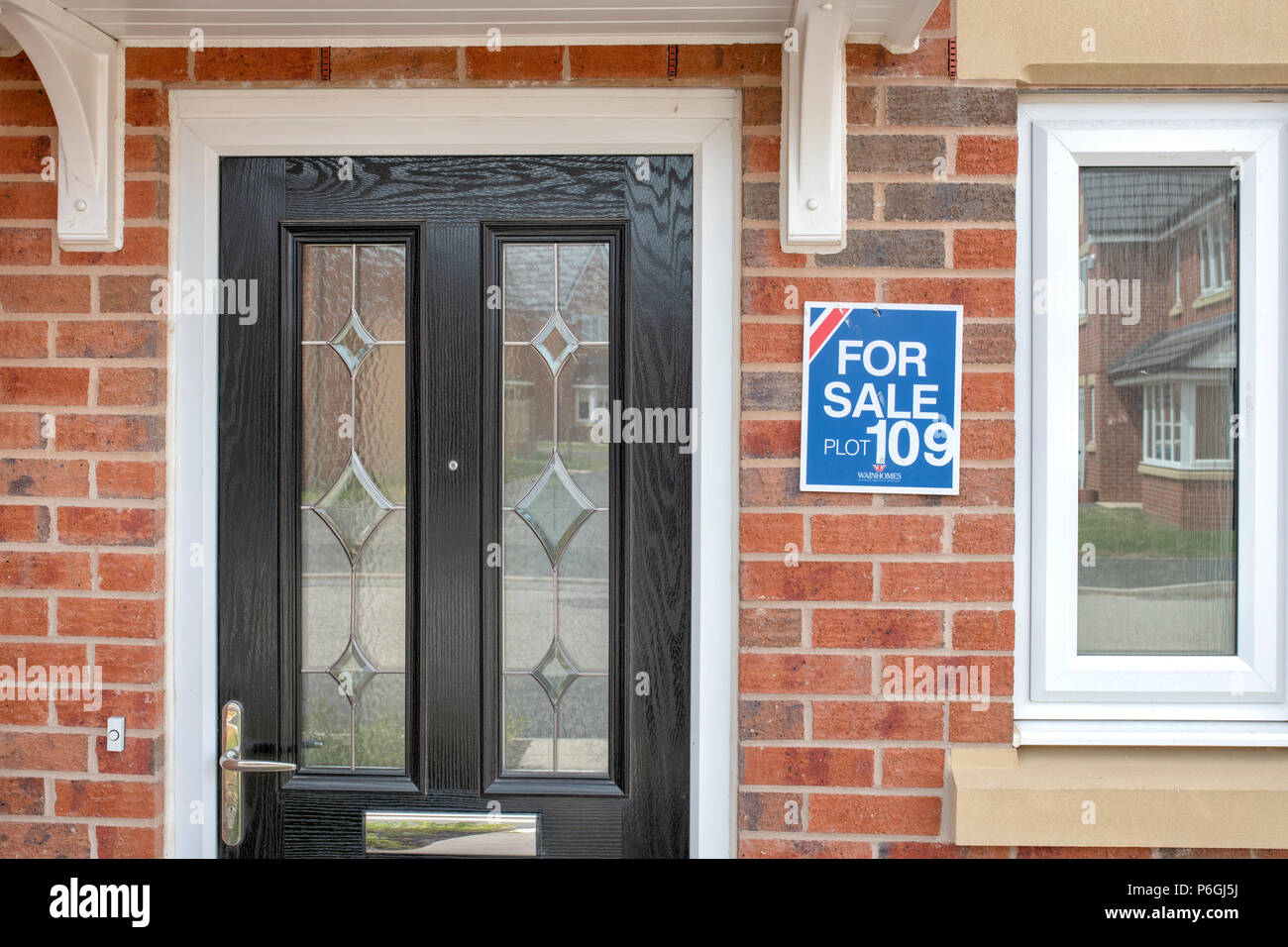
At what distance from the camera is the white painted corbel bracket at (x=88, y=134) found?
1.96m

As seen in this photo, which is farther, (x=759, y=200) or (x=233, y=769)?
(x=233, y=769)

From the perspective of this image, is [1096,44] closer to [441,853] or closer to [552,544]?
[552,544]

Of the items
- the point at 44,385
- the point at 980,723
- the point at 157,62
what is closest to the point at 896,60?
the point at 980,723

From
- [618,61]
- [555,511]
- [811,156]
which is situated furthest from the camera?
[555,511]

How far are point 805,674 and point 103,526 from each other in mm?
1681

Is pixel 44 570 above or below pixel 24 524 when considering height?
below

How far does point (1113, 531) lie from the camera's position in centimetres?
209

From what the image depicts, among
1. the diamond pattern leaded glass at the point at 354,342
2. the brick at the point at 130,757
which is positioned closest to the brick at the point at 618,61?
the diamond pattern leaded glass at the point at 354,342

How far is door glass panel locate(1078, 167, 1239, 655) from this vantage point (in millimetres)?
2082

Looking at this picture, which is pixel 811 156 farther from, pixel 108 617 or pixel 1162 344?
pixel 108 617

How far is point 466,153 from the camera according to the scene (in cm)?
213

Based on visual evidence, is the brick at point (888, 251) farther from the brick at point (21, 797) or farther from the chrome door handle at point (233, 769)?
the brick at point (21, 797)

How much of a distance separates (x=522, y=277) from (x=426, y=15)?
0.60 metres

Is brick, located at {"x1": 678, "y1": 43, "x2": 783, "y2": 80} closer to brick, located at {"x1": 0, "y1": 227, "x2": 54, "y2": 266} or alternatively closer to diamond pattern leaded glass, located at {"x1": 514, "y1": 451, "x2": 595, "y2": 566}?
diamond pattern leaded glass, located at {"x1": 514, "y1": 451, "x2": 595, "y2": 566}
